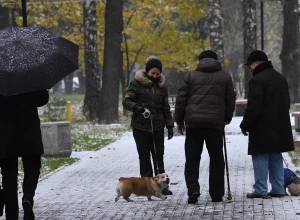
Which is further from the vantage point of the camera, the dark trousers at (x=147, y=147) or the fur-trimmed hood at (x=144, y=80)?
the dark trousers at (x=147, y=147)

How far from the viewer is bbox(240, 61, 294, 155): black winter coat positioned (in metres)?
10.9

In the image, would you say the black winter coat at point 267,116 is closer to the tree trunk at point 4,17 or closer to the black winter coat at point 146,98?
the black winter coat at point 146,98

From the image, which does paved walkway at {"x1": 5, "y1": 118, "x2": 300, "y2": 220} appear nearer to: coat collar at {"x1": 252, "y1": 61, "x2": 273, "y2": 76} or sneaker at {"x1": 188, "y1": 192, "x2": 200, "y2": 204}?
sneaker at {"x1": 188, "y1": 192, "x2": 200, "y2": 204}

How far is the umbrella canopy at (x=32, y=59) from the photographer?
886 cm

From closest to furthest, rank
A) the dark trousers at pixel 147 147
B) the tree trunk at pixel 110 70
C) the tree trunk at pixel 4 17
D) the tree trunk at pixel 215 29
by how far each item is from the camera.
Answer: the dark trousers at pixel 147 147, the tree trunk at pixel 110 70, the tree trunk at pixel 4 17, the tree trunk at pixel 215 29

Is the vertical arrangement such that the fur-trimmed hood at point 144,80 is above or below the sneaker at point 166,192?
above

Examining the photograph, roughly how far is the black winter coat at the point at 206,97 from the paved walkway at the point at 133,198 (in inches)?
38.6

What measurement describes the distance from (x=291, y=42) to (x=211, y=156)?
108 feet

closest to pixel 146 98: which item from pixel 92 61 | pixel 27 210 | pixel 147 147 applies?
pixel 147 147

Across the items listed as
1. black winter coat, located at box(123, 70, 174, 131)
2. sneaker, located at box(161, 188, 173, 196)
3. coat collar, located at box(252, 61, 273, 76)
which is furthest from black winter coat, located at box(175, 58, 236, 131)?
sneaker, located at box(161, 188, 173, 196)

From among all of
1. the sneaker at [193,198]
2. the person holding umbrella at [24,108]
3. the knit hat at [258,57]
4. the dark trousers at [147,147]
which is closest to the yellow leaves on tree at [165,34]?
the dark trousers at [147,147]

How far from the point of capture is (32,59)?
9148 millimetres

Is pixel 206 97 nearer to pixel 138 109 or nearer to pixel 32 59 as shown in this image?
pixel 138 109

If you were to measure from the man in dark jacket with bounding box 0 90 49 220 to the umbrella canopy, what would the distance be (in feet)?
0.90
